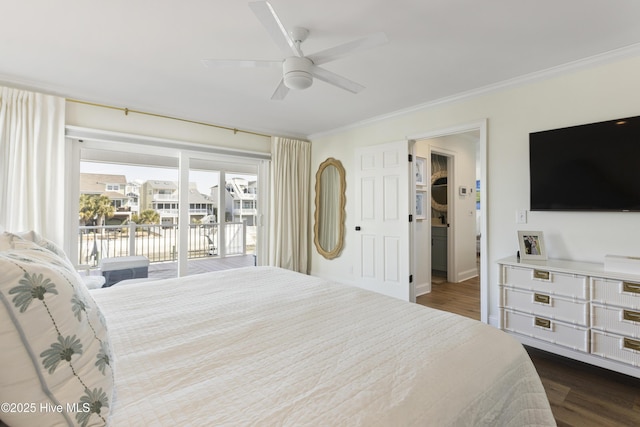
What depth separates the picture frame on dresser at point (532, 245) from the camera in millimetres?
2549

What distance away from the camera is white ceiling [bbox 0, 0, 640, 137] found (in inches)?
71.5

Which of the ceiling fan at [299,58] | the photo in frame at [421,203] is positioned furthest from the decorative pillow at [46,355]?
the photo in frame at [421,203]

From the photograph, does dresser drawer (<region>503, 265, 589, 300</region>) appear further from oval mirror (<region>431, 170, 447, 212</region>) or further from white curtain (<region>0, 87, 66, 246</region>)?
white curtain (<region>0, 87, 66, 246</region>)

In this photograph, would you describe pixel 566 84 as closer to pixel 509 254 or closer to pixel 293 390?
pixel 509 254

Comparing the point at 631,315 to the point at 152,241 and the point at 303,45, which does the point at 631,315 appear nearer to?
the point at 303,45

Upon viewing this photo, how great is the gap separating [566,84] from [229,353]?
10.8 ft

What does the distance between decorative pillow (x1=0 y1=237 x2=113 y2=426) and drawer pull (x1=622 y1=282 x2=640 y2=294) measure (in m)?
2.84

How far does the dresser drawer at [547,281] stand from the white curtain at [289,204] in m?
2.95

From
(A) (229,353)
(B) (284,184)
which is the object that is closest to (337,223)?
(B) (284,184)

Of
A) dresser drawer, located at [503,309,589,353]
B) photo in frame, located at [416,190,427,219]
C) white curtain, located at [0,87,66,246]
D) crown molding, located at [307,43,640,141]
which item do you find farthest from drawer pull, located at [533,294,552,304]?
white curtain, located at [0,87,66,246]

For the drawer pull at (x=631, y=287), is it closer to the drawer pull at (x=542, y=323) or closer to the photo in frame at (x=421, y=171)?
the drawer pull at (x=542, y=323)

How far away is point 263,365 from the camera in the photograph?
1.02 m

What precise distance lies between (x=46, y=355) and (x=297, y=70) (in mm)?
1854

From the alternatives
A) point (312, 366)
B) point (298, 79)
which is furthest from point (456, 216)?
point (312, 366)
